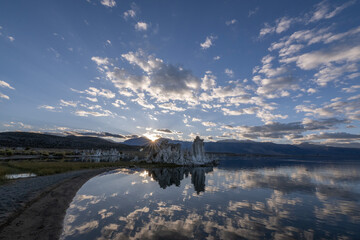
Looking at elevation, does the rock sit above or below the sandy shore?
above

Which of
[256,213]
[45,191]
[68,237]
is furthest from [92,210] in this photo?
[256,213]

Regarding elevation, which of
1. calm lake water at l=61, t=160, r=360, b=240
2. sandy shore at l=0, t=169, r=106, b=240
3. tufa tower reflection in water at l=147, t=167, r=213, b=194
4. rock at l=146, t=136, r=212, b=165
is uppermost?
rock at l=146, t=136, r=212, b=165

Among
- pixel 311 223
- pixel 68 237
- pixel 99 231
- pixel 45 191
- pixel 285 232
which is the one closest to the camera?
pixel 68 237

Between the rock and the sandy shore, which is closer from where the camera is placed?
the sandy shore

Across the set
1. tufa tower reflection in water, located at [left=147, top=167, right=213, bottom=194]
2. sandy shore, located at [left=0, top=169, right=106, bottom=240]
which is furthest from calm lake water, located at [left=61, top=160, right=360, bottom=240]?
tufa tower reflection in water, located at [left=147, top=167, right=213, bottom=194]

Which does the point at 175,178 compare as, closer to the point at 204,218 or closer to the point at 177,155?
the point at 204,218

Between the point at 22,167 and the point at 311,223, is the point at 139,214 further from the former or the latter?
the point at 22,167

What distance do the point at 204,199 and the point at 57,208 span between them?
546 inches

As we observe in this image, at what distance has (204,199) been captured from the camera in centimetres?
1986

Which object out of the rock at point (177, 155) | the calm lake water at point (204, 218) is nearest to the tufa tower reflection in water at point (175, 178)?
the calm lake water at point (204, 218)

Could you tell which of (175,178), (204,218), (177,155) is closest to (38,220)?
(204,218)

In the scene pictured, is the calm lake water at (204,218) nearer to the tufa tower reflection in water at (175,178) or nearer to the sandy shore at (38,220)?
the sandy shore at (38,220)

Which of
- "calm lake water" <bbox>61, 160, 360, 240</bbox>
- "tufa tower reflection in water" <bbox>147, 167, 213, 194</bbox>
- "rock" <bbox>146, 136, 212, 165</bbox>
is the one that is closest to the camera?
"calm lake water" <bbox>61, 160, 360, 240</bbox>

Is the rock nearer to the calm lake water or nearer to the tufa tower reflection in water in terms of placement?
the tufa tower reflection in water
